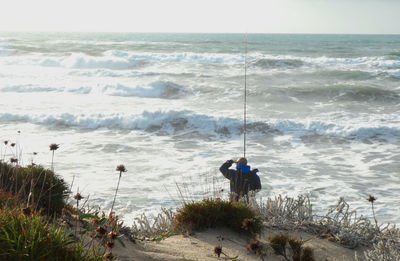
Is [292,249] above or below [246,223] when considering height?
below

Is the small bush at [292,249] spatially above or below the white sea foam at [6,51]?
below

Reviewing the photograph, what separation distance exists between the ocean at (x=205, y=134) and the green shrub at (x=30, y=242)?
1889 mm

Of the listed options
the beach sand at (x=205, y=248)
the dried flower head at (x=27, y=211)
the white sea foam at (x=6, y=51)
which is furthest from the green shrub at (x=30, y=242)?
the white sea foam at (x=6, y=51)

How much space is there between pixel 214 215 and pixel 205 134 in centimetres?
937

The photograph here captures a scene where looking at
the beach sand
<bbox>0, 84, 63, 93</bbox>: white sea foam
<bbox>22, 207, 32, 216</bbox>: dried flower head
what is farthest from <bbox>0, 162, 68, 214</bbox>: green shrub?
<bbox>0, 84, 63, 93</bbox>: white sea foam

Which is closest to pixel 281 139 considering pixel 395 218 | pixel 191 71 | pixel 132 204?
pixel 395 218

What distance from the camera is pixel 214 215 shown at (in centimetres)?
386

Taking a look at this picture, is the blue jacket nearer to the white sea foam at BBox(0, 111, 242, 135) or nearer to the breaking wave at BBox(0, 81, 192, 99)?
the white sea foam at BBox(0, 111, 242, 135)

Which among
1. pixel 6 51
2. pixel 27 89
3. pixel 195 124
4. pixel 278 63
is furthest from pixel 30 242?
pixel 6 51

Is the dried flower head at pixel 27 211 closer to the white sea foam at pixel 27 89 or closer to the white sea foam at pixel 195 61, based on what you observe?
the white sea foam at pixel 27 89

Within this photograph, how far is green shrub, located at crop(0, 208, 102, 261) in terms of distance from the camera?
218 centimetres

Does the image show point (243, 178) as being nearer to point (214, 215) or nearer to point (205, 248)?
point (214, 215)

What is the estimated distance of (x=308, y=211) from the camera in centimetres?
446

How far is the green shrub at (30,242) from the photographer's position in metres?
2.18
